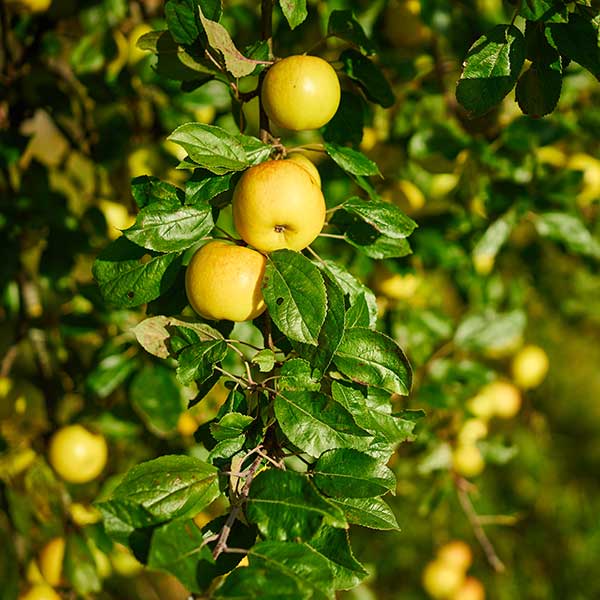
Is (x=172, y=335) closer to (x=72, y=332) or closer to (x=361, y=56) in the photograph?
(x=361, y=56)

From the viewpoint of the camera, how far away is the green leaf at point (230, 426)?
2.30 feet

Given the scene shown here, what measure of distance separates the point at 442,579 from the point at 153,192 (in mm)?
1676

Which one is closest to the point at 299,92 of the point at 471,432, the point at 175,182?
the point at 175,182

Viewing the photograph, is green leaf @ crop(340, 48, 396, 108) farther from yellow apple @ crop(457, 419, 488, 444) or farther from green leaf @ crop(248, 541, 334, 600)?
yellow apple @ crop(457, 419, 488, 444)

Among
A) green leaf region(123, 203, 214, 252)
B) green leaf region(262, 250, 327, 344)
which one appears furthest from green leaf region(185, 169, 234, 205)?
green leaf region(262, 250, 327, 344)

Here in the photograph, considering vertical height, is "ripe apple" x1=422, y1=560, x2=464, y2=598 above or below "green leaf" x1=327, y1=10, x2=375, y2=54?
below

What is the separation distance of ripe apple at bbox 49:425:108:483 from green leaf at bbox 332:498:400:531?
80cm

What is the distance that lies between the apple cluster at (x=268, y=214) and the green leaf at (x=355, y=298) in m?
0.08

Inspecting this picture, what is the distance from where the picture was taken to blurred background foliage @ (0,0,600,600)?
1296 millimetres

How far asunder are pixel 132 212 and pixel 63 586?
76cm

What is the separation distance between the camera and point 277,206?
696mm

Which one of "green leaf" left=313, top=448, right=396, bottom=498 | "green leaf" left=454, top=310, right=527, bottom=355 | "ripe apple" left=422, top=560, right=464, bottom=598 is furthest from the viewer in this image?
"ripe apple" left=422, top=560, right=464, bottom=598

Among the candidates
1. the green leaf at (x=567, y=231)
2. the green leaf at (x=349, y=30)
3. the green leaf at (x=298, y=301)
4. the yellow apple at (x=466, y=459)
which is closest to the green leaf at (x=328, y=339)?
the green leaf at (x=298, y=301)

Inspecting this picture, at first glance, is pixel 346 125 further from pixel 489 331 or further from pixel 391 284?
pixel 489 331
